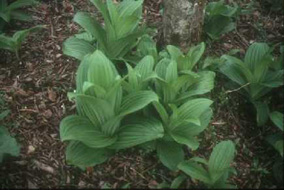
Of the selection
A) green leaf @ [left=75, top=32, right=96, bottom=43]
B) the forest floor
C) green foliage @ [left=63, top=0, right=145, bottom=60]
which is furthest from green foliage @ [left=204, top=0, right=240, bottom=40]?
green leaf @ [left=75, top=32, right=96, bottom=43]

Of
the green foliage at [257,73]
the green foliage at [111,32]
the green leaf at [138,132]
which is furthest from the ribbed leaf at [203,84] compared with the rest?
the green foliage at [111,32]

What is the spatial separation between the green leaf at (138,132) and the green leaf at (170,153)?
158 mm

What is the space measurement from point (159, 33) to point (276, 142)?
1.73 m

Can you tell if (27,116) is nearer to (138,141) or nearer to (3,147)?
(3,147)

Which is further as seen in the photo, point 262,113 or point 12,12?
point 12,12

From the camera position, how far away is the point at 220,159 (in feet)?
10.2

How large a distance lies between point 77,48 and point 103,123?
41.6 inches

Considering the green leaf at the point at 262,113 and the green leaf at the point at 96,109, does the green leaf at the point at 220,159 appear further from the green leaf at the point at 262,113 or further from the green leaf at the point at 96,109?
the green leaf at the point at 96,109

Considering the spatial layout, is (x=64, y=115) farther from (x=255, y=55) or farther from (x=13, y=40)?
(x=255, y=55)

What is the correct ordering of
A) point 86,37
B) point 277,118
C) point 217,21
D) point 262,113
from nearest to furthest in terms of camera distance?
point 277,118 < point 262,113 < point 86,37 < point 217,21

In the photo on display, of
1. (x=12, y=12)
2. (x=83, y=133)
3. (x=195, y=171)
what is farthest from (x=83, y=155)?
(x=12, y=12)

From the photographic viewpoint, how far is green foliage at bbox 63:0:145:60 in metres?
3.75

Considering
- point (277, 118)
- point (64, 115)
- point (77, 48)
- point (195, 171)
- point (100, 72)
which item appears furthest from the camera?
point (77, 48)

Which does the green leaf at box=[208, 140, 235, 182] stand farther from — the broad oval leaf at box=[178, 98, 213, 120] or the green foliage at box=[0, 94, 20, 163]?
the green foliage at box=[0, 94, 20, 163]
